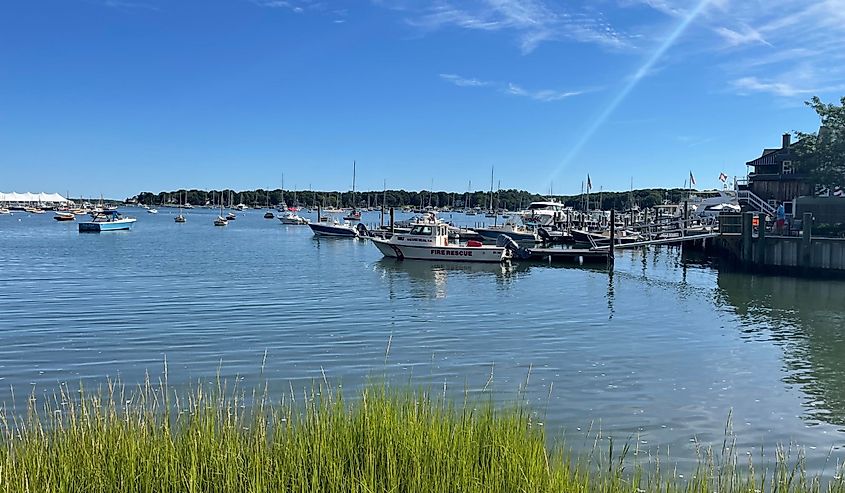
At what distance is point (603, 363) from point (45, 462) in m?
Result: 13.2

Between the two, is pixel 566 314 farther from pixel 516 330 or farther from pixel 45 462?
pixel 45 462

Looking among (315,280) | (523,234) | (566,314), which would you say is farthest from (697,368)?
(523,234)

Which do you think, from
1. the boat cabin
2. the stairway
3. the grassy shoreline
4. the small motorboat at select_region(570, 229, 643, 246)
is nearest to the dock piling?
the stairway

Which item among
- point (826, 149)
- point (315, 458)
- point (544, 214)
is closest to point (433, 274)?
point (826, 149)

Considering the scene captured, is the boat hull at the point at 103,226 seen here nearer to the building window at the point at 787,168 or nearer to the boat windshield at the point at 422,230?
the boat windshield at the point at 422,230

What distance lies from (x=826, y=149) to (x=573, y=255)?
17.2 m

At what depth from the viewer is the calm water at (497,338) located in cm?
1359

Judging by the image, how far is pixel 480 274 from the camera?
42.0 metres

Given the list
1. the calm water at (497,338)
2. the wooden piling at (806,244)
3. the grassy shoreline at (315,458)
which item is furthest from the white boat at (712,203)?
the grassy shoreline at (315,458)

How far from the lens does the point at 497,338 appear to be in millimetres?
20547

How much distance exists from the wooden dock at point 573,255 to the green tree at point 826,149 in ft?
46.7

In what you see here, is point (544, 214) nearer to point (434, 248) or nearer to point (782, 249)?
point (434, 248)

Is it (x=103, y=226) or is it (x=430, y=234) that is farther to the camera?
(x=103, y=226)

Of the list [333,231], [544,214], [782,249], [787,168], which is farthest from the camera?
[333,231]
